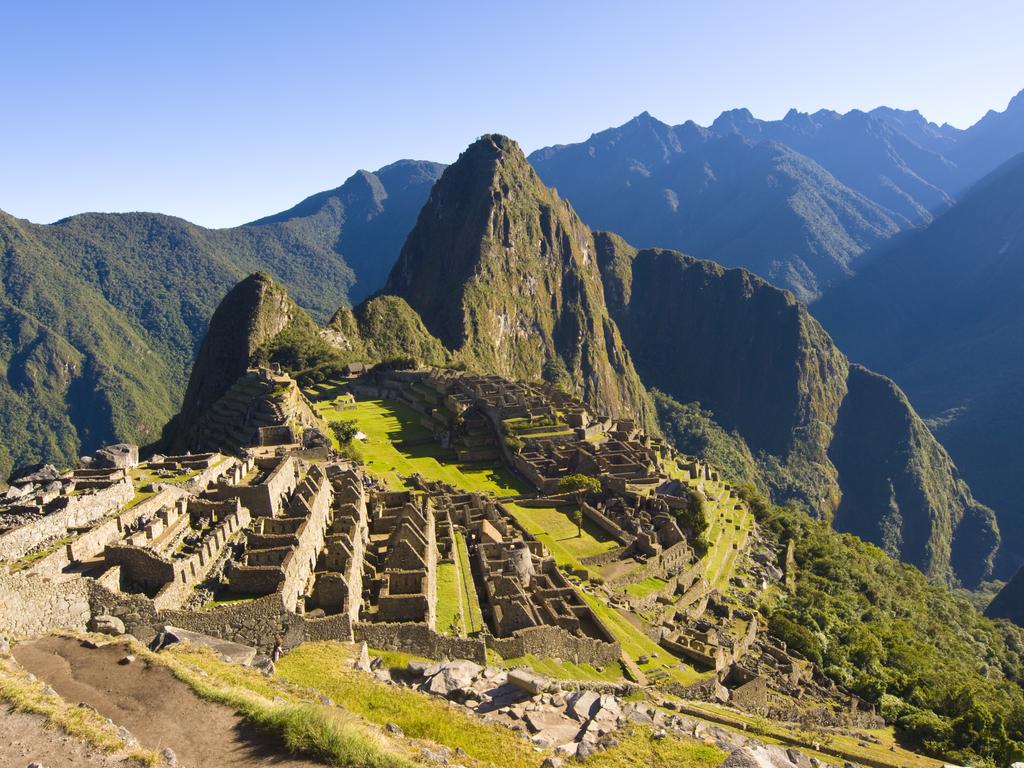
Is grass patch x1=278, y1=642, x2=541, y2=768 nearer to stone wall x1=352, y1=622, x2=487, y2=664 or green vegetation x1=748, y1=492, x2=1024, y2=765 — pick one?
stone wall x1=352, y1=622, x2=487, y2=664

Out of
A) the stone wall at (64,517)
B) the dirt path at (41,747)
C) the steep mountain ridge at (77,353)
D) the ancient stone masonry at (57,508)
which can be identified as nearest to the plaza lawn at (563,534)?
the stone wall at (64,517)

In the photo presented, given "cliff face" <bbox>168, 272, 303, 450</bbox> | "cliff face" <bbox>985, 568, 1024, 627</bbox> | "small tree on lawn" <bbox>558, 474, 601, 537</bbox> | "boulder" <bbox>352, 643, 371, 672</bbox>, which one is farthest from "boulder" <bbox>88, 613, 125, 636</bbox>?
"cliff face" <bbox>985, 568, 1024, 627</bbox>

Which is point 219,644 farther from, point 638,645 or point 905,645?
point 905,645

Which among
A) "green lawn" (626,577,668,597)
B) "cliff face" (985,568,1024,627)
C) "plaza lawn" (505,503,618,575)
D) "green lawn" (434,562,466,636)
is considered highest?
"green lawn" (434,562,466,636)

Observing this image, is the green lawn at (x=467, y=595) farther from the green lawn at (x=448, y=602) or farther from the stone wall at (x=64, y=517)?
the stone wall at (x=64, y=517)

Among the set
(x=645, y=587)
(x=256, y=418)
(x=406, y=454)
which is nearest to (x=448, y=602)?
(x=645, y=587)

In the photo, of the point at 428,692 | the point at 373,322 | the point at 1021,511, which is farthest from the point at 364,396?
the point at 1021,511
